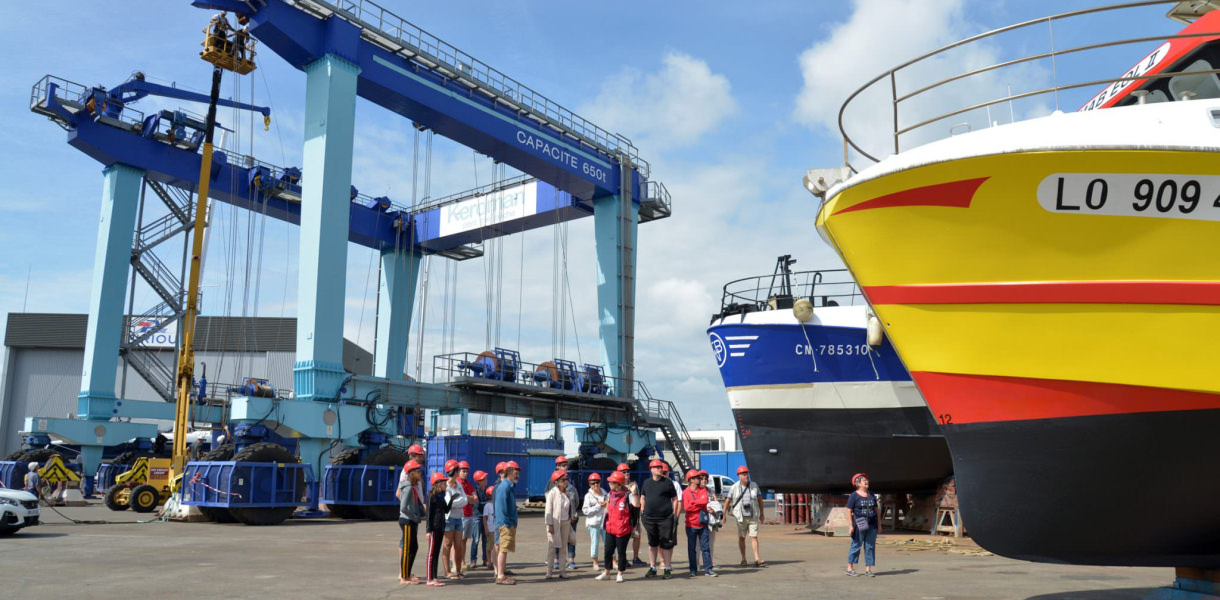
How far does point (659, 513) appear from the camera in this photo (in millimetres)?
10969

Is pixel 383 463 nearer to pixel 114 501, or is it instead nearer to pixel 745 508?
pixel 114 501

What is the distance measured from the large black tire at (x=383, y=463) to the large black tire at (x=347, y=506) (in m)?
0.19

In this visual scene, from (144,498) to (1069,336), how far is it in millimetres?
23087

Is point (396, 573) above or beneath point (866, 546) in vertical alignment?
beneath

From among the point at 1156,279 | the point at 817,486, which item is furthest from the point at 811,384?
the point at 1156,279

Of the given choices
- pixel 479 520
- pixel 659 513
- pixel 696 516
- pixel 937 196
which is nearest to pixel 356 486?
pixel 479 520

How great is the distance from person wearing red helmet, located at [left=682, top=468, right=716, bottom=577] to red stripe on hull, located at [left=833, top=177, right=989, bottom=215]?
210 inches

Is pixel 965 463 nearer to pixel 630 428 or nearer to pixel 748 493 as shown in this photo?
pixel 748 493

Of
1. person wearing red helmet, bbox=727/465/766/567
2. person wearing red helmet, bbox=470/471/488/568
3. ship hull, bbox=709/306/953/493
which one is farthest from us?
ship hull, bbox=709/306/953/493

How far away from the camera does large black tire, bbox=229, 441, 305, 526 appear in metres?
19.8

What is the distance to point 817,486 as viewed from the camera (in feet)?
58.5

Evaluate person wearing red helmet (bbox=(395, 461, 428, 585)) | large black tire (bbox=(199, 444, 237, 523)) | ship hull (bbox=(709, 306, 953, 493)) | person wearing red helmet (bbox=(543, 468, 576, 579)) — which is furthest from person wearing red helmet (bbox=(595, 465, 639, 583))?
large black tire (bbox=(199, 444, 237, 523))

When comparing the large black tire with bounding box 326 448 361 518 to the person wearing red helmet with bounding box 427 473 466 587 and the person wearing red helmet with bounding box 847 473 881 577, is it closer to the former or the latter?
the person wearing red helmet with bounding box 427 473 466 587

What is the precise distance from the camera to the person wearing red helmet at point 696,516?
37.3ft
